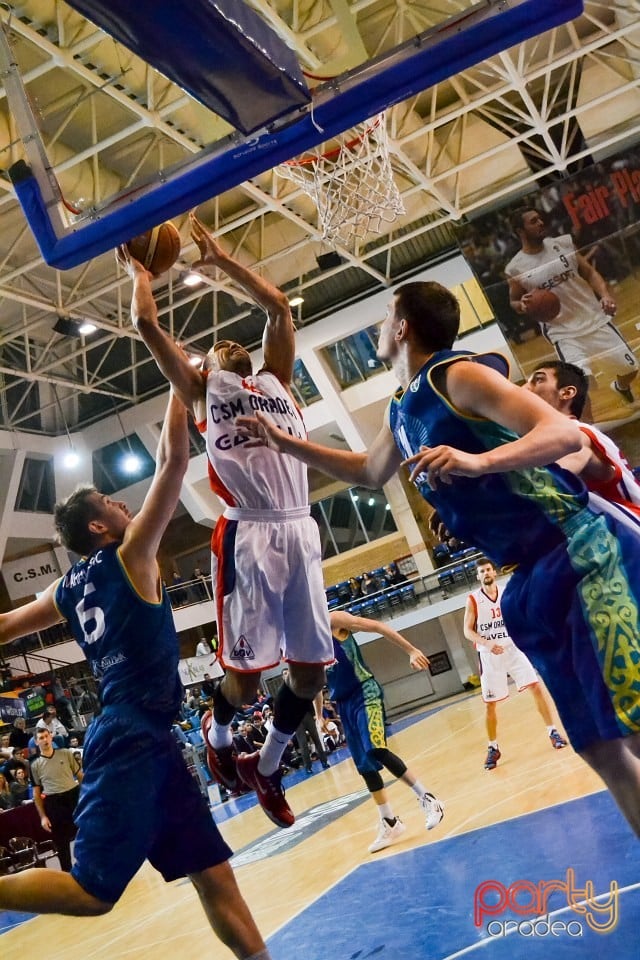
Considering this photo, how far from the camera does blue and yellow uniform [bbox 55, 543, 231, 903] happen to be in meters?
3.57

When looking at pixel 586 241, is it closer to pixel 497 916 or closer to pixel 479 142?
pixel 479 142

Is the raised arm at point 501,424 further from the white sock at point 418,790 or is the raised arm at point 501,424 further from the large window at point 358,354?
the large window at point 358,354

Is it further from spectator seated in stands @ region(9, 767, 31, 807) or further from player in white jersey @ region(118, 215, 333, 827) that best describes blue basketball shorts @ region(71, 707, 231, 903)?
spectator seated in stands @ region(9, 767, 31, 807)

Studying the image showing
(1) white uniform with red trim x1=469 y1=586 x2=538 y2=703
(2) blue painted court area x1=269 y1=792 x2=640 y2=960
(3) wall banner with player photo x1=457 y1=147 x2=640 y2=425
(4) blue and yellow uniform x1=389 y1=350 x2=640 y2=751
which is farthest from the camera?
(3) wall banner with player photo x1=457 y1=147 x2=640 y2=425

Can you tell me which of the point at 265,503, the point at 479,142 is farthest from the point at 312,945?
the point at 479,142

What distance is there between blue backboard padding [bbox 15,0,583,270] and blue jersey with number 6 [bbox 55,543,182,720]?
4.44 feet

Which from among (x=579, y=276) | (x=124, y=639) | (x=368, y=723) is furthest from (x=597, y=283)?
(x=124, y=639)

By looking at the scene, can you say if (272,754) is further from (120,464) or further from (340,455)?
(120,464)

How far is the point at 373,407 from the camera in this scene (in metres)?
24.1

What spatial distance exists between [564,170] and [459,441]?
18.7 metres

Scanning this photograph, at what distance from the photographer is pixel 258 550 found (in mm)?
3980

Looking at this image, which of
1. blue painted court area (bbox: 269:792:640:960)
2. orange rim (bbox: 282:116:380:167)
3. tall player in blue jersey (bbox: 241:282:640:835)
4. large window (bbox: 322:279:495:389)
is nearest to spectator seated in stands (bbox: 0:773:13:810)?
blue painted court area (bbox: 269:792:640:960)

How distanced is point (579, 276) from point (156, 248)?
1540 cm

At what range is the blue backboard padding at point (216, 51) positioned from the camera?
10.1 feet
